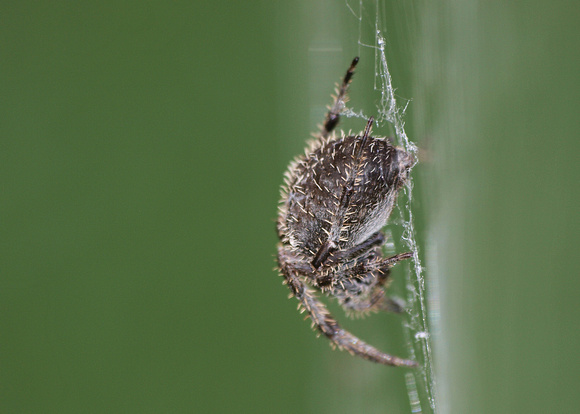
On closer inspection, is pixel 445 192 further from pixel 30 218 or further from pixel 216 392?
pixel 30 218

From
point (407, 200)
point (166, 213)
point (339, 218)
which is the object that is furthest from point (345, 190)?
point (166, 213)

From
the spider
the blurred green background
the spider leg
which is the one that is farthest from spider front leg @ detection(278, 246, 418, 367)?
the blurred green background

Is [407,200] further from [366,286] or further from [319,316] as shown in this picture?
[319,316]

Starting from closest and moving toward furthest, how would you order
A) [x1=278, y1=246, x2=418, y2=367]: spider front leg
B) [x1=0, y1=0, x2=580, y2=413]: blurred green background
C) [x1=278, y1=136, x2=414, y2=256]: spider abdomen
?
1. [x1=278, y1=136, x2=414, y2=256]: spider abdomen
2. [x1=278, y1=246, x2=418, y2=367]: spider front leg
3. [x1=0, y1=0, x2=580, y2=413]: blurred green background

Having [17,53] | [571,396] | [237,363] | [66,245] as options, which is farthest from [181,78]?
[571,396]

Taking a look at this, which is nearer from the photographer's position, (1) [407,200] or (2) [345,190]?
(2) [345,190]

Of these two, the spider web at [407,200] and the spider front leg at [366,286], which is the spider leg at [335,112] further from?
the spider front leg at [366,286]

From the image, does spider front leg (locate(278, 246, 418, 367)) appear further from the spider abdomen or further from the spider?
the spider abdomen

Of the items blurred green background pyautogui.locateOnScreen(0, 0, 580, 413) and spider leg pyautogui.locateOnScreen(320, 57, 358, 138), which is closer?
spider leg pyautogui.locateOnScreen(320, 57, 358, 138)
